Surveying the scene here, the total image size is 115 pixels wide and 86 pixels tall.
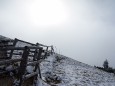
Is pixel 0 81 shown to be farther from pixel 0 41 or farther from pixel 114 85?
pixel 114 85

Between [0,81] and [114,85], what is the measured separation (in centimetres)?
1244

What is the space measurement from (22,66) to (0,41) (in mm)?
4027

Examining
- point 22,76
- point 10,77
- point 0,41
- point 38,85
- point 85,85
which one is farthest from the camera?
point 85,85

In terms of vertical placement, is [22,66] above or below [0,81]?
above

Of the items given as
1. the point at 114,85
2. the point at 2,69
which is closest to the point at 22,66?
the point at 2,69

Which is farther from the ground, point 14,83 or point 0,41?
point 0,41

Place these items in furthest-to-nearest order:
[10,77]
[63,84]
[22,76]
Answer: [63,84]
[10,77]
[22,76]

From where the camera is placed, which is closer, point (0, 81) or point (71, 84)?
point (0, 81)

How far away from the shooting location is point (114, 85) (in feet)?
59.4

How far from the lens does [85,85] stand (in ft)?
47.4

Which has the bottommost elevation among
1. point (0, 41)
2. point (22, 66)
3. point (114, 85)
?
point (114, 85)

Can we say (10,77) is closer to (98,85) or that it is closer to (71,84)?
(71,84)

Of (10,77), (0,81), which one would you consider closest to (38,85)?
(10,77)

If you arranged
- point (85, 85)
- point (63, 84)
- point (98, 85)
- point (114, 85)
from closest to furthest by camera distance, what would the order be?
point (63, 84)
point (85, 85)
point (98, 85)
point (114, 85)
